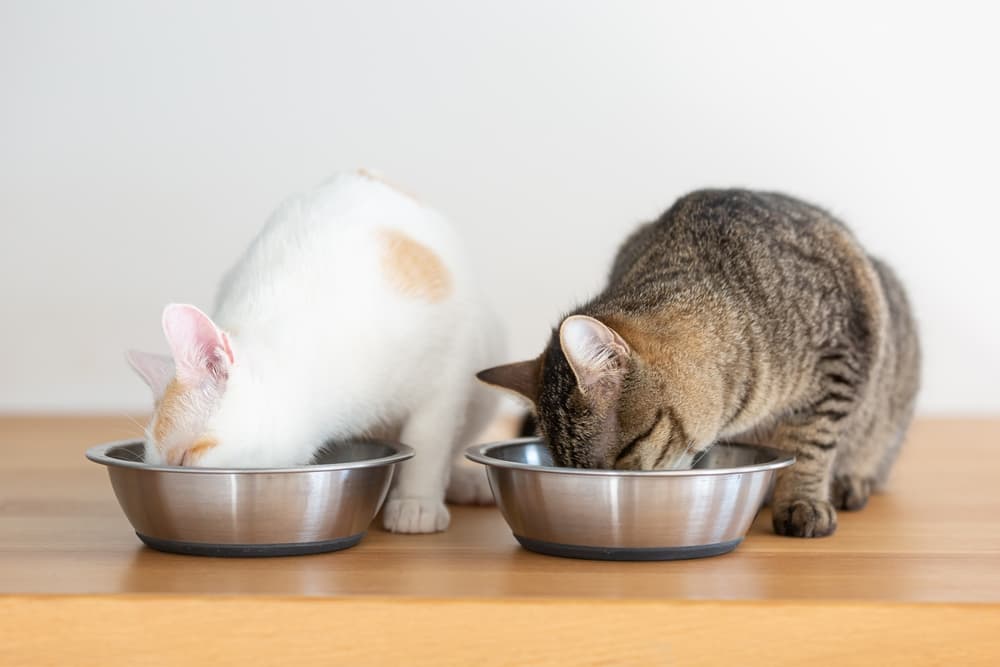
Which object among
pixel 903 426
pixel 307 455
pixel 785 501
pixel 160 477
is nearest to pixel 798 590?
pixel 785 501

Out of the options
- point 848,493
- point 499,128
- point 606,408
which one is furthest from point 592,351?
point 499,128

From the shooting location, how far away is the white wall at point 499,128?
2936 millimetres

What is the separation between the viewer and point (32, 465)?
2.27 meters

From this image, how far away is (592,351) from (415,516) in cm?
44

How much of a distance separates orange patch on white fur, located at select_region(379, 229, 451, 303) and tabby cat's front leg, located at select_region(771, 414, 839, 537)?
2.02ft

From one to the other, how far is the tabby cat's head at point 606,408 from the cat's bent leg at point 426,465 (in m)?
0.26

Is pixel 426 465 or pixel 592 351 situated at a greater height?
pixel 592 351

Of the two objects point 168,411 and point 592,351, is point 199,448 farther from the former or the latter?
point 592,351

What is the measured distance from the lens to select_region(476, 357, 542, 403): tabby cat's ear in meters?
1.61

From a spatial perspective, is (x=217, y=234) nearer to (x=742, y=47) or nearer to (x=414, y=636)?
(x=742, y=47)

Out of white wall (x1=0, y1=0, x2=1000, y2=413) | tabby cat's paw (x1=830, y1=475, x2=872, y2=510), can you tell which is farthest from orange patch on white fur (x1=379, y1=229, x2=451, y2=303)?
white wall (x1=0, y1=0, x2=1000, y2=413)

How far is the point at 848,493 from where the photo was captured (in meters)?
1.94

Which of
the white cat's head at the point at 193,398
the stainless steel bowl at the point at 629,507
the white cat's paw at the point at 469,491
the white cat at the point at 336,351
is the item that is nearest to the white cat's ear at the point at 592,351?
the stainless steel bowl at the point at 629,507

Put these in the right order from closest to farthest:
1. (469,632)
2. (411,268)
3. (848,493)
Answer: (469,632) → (411,268) → (848,493)
